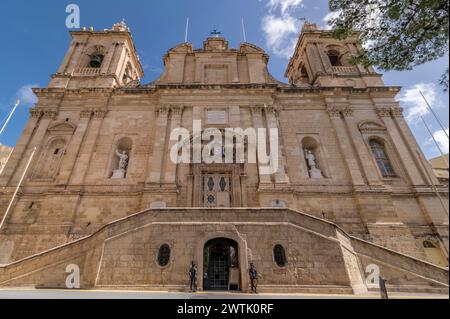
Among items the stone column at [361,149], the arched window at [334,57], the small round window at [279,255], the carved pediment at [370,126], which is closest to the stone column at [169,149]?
the small round window at [279,255]

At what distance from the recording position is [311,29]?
84.9 ft

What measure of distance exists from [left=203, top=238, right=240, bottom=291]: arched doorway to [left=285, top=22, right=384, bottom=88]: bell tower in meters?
17.0

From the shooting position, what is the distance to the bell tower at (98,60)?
20.9 m

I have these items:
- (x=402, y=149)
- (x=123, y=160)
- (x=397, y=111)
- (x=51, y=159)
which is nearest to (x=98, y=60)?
(x=51, y=159)

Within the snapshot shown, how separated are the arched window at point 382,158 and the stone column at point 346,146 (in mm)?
2063

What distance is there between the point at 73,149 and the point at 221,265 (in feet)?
45.9

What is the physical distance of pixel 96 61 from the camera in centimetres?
2370

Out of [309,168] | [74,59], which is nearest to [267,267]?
[309,168]

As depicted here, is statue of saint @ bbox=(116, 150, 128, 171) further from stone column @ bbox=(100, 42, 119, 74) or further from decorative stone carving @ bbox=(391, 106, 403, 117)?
decorative stone carving @ bbox=(391, 106, 403, 117)

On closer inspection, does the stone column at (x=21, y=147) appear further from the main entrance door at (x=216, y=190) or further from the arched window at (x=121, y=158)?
the main entrance door at (x=216, y=190)

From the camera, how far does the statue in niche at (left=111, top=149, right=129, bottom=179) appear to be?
16.6 m
